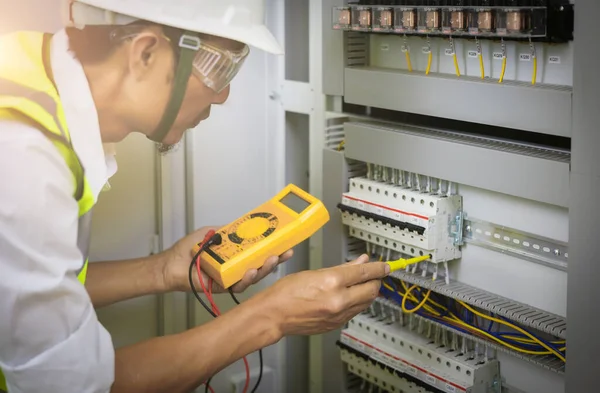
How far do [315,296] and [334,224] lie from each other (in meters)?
0.54

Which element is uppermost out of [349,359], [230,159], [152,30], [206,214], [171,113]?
[152,30]

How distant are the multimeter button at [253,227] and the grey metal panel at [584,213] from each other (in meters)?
0.64

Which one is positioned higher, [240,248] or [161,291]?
[240,248]

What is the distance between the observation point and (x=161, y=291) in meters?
2.02

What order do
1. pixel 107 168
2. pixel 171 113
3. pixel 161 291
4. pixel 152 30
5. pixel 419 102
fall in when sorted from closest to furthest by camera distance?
pixel 152 30 → pixel 171 113 → pixel 107 168 → pixel 419 102 → pixel 161 291

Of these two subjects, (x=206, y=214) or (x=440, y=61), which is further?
(x=206, y=214)

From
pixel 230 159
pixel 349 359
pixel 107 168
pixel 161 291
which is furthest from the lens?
pixel 230 159

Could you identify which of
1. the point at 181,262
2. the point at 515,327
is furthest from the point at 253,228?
the point at 515,327

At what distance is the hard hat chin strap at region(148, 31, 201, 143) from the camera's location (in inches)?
59.7

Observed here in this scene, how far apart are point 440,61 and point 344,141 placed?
1.09 ft

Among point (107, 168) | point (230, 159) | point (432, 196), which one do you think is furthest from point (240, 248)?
point (230, 159)

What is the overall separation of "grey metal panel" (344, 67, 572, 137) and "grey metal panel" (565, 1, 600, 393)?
46mm

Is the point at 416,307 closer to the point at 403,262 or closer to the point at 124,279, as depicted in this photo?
the point at 403,262

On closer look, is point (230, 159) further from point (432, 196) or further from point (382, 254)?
point (432, 196)
